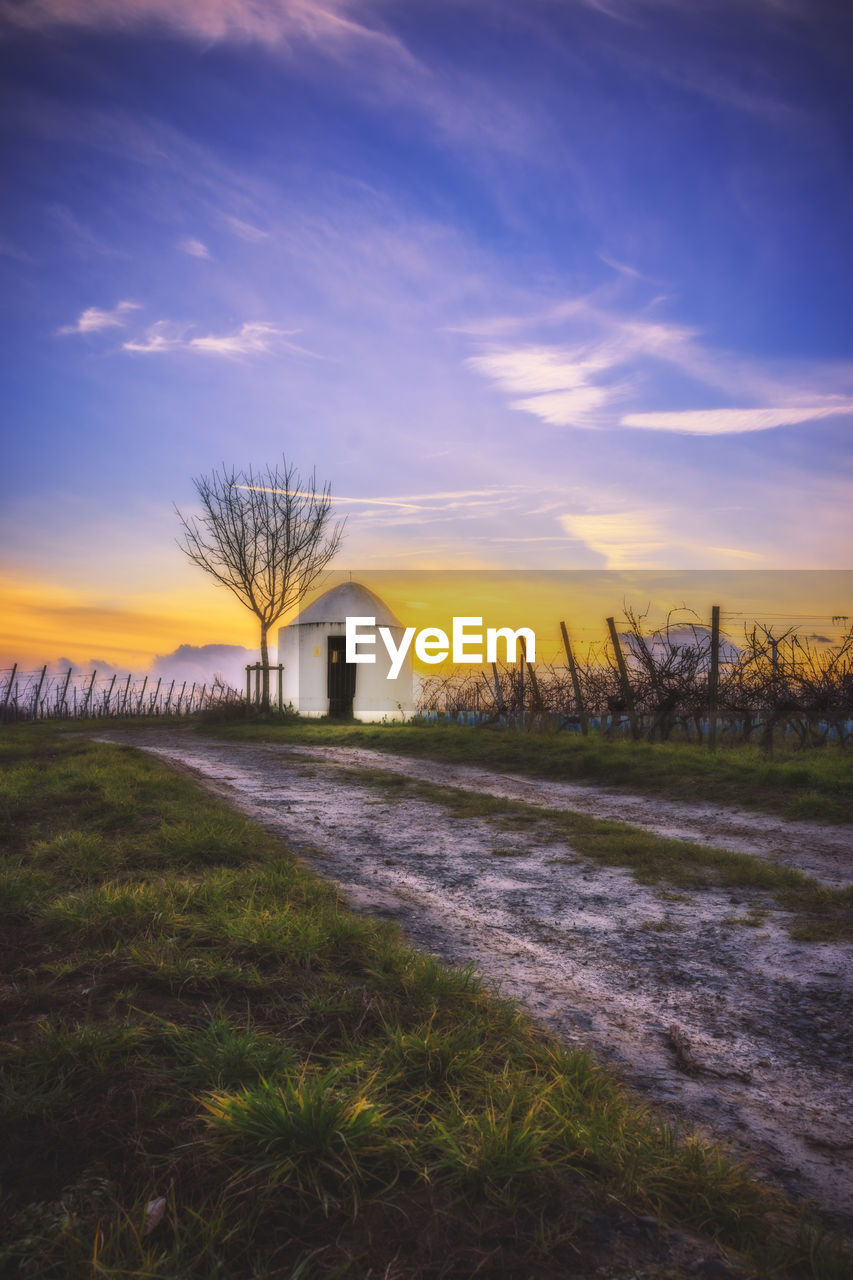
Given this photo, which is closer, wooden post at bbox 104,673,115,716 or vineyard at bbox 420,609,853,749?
vineyard at bbox 420,609,853,749

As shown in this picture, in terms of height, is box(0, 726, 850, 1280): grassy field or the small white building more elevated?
the small white building

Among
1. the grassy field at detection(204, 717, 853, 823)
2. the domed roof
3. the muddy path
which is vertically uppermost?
the domed roof

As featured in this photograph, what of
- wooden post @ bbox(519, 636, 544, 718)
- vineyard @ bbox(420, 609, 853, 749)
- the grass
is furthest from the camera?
wooden post @ bbox(519, 636, 544, 718)

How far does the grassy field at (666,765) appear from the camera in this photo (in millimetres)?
7738

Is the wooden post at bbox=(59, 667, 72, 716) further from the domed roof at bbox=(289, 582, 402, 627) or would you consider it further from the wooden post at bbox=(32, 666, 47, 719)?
the domed roof at bbox=(289, 582, 402, 627)

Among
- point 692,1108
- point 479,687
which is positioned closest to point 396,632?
point 479,687

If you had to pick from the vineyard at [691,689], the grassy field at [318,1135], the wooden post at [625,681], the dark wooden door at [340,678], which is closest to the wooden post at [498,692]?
the vineyard at [691,689]

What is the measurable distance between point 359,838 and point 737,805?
4201 mm

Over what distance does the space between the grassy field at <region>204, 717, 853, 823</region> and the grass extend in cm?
213

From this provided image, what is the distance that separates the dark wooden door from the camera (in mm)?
24344

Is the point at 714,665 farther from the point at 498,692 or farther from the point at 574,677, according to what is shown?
the point at 498,692

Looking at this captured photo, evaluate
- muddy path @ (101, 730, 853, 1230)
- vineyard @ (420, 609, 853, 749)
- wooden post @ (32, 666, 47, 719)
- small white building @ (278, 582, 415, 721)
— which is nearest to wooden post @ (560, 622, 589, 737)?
vineyard @ (420, 609, 853, 749)

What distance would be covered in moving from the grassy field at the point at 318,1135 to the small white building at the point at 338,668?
817 inches

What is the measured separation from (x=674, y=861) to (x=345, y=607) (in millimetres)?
19848
